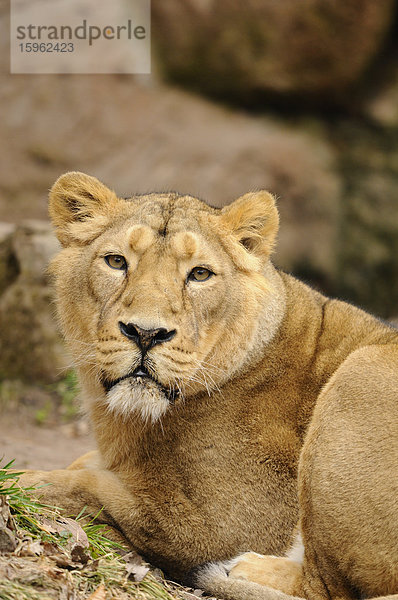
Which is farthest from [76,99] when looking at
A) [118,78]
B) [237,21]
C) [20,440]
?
[20,440]

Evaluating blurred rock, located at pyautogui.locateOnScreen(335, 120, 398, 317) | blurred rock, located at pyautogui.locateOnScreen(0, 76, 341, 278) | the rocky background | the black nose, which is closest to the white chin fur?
the black nose

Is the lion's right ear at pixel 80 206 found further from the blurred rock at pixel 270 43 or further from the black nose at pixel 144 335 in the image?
the blurred rock at pixel 270 43

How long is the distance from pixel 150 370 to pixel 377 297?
10731mm

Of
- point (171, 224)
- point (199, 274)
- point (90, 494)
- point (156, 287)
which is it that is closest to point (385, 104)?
point (171, 224)

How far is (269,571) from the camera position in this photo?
5395 millimetres

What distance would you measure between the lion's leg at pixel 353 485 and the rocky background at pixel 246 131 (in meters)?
9.68

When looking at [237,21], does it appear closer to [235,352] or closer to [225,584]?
[235,352]

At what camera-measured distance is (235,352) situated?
19.4 ft

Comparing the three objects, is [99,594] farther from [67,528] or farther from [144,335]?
[144,335]

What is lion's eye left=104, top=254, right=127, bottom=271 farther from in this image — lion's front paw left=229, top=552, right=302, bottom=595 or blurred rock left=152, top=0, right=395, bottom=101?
blurred rock left=152, top=0, right=395, bottom=101

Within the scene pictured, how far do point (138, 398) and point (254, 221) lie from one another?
1.91 metres

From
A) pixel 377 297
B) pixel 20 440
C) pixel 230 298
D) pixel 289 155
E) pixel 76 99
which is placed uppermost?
pixel 76 99

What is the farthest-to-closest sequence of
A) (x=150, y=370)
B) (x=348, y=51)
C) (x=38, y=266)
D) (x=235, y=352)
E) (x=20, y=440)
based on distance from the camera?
(x=348, y=51)
(x=38, y=266)
(x=20, y=440)
(x=235, y=352)
(x=150, y=370)

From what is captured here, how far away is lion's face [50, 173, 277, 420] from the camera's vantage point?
17.3 ft
